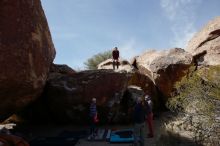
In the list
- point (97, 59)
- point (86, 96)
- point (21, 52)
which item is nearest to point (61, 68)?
point (86, 96)

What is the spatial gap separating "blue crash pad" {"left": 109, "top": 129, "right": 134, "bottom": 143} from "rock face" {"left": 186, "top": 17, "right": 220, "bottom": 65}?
8.66m

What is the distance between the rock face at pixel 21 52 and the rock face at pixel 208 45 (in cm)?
1118

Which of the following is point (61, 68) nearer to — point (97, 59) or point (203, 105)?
point (203, 105)

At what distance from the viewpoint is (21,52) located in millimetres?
13250

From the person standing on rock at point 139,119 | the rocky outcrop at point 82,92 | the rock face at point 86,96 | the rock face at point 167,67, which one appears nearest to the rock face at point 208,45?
the rock face at point 167,67

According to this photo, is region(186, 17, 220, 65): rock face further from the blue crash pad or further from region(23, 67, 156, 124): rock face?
the blue crash pad

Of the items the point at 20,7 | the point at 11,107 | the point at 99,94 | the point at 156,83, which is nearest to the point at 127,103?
the point at 99,94

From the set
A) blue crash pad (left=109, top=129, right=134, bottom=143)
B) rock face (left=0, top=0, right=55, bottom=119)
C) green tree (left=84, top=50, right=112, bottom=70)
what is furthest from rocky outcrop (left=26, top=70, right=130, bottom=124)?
green tree (left=84, top=50, right=112, bottom=70)

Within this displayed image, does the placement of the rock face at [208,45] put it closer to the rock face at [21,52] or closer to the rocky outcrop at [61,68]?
the rocky outcrop at [61,68]

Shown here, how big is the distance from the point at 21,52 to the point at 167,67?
11193 mm

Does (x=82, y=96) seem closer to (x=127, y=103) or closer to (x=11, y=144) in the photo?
(x=127, y=103)

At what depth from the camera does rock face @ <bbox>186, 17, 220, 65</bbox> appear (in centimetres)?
2280

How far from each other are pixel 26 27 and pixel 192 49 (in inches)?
546

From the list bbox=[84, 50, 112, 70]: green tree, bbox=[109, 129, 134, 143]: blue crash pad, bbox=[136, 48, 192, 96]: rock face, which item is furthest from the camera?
bbox=[84, 50, 112, 70]: green tree
